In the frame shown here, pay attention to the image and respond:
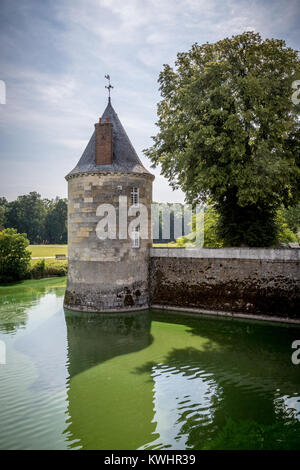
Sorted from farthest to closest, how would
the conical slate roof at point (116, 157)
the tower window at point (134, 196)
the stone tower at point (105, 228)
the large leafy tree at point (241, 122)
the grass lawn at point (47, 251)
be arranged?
the grass lawn at point (47, 251) < the tower window at point (134, 196) < the conical slate roof at point (116, 157) < the stone tower at point (105, 228) < the large leafy tree at point (241, 122)

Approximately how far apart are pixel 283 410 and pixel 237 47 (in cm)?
1471

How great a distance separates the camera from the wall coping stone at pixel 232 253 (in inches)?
559

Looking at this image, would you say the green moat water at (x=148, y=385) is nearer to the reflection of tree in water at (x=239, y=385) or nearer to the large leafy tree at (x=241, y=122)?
the reflection of tree in water at (x=239, y=385)

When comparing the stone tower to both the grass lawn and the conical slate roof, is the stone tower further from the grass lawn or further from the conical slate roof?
the grass lawn

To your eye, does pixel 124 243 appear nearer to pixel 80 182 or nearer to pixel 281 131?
pixel 80 182

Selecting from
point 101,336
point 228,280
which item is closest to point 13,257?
point 101,336

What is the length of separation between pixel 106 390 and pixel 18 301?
1248 cm

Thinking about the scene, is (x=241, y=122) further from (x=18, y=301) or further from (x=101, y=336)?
(x=18, y=301)

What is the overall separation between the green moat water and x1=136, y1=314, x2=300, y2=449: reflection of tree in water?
0.09ft

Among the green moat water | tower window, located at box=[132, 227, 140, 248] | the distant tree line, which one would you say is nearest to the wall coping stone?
tower window, located at box=[132, 227, 140, 248]

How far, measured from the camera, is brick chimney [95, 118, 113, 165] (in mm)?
16062

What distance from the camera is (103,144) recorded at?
16.1m

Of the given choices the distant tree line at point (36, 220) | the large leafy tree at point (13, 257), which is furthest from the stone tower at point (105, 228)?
the distant tree line at point (36, 220)
